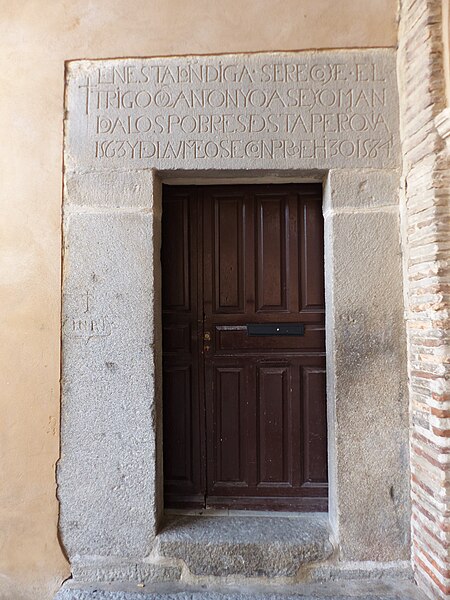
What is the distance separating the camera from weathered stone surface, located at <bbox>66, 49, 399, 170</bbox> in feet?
8.02

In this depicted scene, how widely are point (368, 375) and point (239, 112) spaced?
70.2 inches

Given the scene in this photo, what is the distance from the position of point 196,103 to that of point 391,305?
171cm

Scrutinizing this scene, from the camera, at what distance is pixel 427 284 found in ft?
7.16

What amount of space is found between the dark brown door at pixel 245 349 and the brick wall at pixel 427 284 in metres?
0.57

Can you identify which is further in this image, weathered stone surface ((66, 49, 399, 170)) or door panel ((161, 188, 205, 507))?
door panel ((161, 188, 205, 507))

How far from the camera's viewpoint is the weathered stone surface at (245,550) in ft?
7.73

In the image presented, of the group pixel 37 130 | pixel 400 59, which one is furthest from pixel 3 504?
pixel 400 59

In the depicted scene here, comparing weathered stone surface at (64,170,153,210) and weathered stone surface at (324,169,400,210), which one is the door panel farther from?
weathered stone surface at (324,169,400,210)

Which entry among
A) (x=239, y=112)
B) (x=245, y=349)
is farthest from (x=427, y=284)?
(x=239, y=112)

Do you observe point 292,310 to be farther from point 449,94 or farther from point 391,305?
point 449,94

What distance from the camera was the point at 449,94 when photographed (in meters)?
2.13

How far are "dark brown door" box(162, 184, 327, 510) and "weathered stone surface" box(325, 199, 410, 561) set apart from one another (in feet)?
0.78

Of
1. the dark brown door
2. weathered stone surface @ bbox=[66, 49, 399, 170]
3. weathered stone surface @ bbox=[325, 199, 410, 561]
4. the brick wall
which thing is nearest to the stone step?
the brick wall

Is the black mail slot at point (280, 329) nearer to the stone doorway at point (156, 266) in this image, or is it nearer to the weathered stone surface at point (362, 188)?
the stone doorway at point (156, 266)
